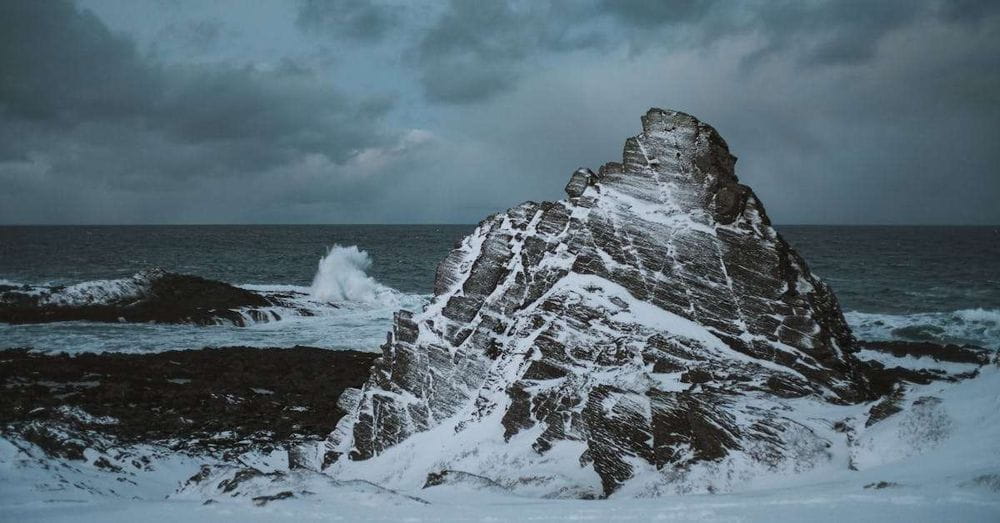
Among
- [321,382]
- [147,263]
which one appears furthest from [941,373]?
[147,263]

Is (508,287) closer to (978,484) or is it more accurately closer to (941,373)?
(978,484)

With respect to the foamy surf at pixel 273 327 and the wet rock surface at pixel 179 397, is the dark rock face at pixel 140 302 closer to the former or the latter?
the foamy surf at pixel 273 327

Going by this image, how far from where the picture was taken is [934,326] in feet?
149

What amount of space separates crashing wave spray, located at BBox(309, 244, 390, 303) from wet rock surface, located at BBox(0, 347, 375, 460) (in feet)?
78.8

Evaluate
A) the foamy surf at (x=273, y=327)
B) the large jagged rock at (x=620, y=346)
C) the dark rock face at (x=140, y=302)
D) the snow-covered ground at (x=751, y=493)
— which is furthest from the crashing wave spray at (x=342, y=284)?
the snow-covered ground at (x=751, y=493)

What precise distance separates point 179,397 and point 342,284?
3689 centimetres

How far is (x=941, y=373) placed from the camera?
98.0 ft

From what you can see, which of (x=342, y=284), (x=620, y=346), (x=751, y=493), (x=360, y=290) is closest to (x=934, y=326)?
(x=620, y=346)

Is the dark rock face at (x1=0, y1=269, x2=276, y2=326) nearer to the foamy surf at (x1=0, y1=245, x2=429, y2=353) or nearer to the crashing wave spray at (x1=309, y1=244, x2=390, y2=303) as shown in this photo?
the foamy surf at (x1=0, y1=245, x2=429, y2=353)

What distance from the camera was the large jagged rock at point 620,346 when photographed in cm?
1424

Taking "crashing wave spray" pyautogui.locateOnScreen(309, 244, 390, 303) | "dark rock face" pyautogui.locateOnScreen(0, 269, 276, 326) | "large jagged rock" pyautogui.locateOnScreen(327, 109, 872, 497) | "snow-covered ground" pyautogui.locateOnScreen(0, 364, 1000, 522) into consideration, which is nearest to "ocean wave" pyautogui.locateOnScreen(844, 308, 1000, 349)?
"large jagged rock" pyautogui.locateOnScreen(327, 109, 872, 497)

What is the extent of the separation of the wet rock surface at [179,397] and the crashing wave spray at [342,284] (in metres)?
24.0

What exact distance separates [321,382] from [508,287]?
16.0 meters

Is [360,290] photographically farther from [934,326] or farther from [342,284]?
[934,326]
